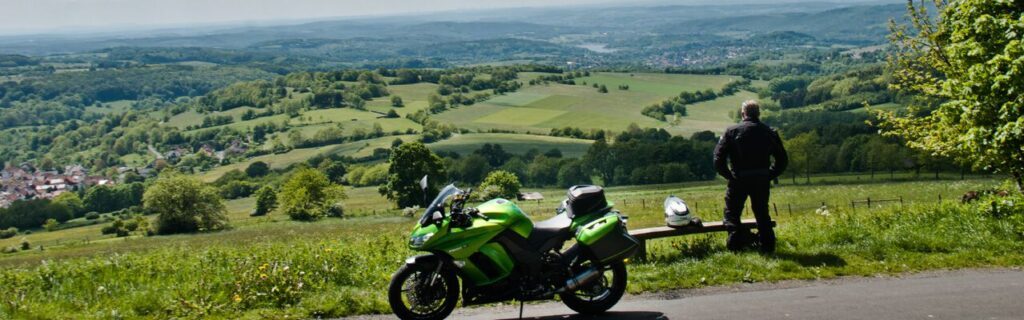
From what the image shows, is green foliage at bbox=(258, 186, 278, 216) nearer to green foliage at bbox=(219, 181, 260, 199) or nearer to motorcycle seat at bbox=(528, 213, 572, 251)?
green foliage at bbox=(219, 181, 260, 199)

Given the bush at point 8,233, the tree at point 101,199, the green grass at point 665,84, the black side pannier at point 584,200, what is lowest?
the tree at point 101,199

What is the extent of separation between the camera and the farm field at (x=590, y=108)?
472ft

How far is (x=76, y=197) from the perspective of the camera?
113125 mm

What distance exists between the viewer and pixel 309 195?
73.4 m

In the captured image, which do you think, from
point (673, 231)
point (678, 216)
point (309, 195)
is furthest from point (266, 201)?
point (678, 216)

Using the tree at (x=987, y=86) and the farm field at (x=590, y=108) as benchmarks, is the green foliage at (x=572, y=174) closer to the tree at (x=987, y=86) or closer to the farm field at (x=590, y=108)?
the farm field at (x=590, y=108)

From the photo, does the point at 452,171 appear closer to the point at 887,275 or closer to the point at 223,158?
the point at 223,158

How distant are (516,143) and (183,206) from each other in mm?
65542

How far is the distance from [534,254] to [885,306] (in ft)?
13.0

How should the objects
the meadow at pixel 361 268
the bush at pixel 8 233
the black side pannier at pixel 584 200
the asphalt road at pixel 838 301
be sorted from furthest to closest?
1. the bush at pixel 8 233
2. the meadow at pixel 361 268
3. the black side pannier at pixel 584 200
4. the asphalt road at pixel 838 301

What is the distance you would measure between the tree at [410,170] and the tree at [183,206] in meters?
15.5

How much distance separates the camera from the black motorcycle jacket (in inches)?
413

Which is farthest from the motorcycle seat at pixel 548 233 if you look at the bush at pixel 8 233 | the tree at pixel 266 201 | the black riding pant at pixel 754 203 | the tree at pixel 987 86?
the bush at pixel 8 233

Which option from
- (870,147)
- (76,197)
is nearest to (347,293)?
(870,147)
